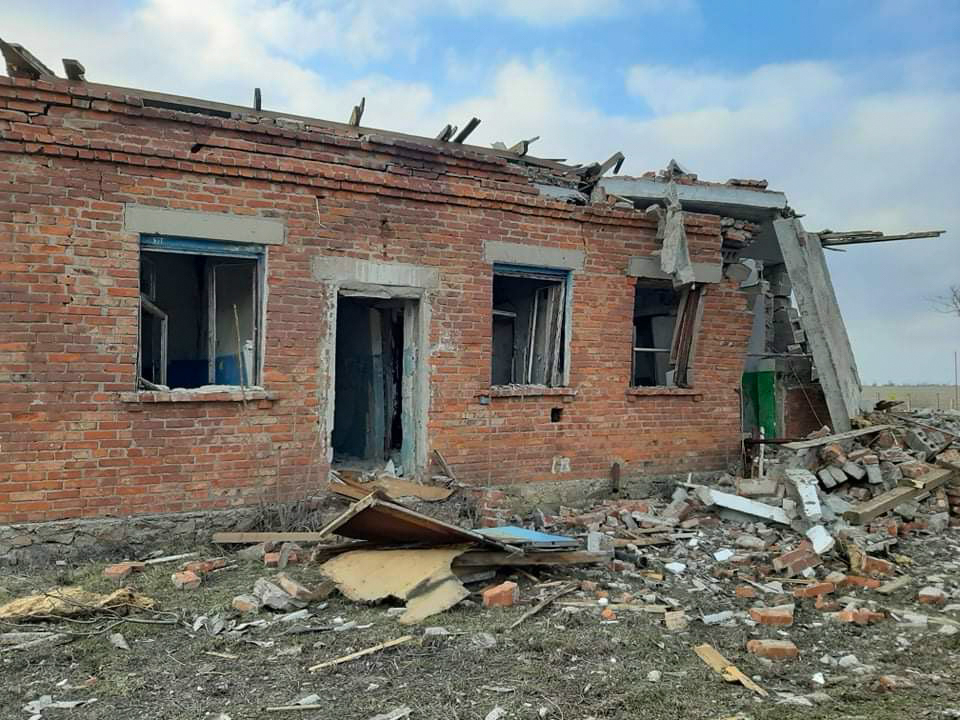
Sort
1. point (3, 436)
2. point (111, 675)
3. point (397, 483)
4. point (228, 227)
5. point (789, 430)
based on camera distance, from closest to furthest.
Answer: point (111, 675) < point (3, 436) < point (228, 227) < point (397, 483) < point (789, 430)

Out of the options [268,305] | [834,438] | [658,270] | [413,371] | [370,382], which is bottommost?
[834,438]

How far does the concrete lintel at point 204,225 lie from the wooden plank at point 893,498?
639 cm

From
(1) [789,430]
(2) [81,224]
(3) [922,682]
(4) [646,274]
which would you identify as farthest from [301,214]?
(1) [789,430]

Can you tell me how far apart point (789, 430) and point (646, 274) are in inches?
202

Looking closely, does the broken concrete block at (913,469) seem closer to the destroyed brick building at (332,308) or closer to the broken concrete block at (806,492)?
the broken concrete block at (806,492)

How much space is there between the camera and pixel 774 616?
508cm

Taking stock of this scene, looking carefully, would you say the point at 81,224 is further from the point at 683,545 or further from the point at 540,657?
the point at 683,545

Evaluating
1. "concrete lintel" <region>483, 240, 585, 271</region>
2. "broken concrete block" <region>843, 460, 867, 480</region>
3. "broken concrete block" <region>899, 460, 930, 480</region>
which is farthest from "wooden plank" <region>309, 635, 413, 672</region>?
"broken concrete block" <region>899, 460, 930, 480</region>

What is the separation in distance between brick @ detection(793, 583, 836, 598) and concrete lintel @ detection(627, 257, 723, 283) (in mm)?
4371

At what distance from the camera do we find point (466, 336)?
8.13 meters

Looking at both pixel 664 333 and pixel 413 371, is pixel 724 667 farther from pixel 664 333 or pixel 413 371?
pixel 664 333

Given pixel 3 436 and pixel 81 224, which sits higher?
pixel 81 224

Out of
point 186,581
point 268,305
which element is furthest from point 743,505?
point 186,581

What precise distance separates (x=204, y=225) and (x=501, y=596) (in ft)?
13.8
